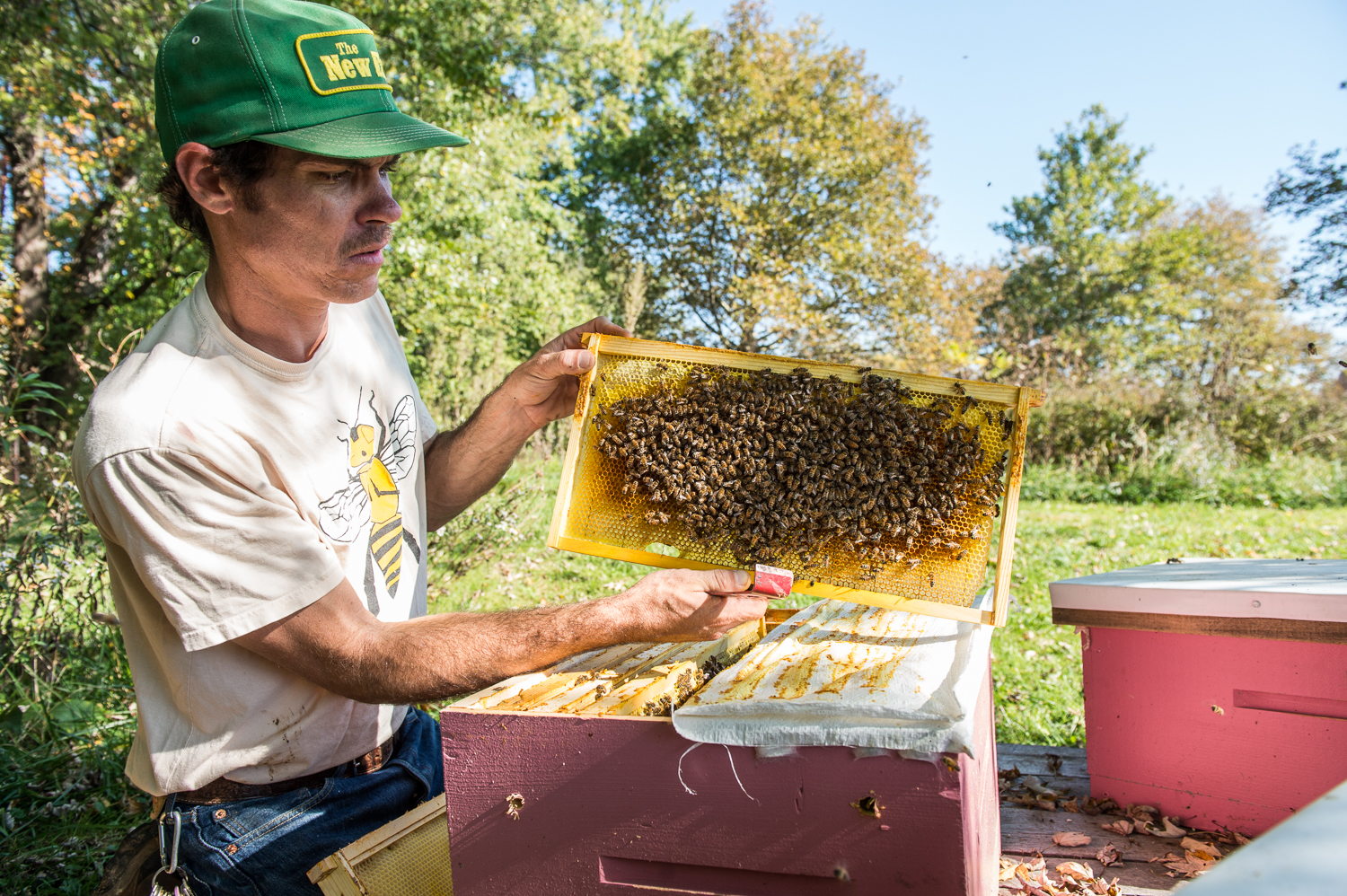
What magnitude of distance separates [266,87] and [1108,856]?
3196 mm

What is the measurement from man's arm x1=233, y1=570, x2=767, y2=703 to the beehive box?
137mm

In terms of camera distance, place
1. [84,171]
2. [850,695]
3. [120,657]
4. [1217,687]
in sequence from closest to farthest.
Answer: [850,695], [1217,687], [120,657], [84,171]

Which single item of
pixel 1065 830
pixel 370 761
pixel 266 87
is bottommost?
pixel 1065 830

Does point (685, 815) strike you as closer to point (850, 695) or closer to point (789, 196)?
point (850, 695)

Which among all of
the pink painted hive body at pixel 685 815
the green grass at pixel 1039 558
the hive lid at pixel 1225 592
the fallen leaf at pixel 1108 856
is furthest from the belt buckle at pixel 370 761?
the green grass at pixel 1039 558

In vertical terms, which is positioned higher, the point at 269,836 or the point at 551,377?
the point at 551,377

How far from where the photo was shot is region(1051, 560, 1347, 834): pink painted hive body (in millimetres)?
2254

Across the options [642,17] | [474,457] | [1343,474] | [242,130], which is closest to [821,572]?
[474,457]

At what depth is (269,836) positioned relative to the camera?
1971 millimetres

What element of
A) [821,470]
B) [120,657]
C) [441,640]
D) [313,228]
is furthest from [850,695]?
[120,657]

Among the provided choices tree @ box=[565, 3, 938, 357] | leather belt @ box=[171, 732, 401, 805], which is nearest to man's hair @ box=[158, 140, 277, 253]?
leather belt @ box=[171, 732, 401, 805]

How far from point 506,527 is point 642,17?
23.0 meters

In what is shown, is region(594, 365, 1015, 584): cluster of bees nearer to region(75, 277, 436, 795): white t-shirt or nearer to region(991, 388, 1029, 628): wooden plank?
region(991, 388, 1029, 628): wooden plank

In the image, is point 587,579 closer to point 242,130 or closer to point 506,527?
point 506,527
